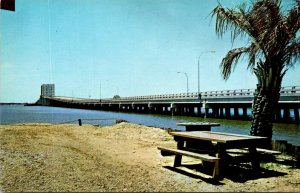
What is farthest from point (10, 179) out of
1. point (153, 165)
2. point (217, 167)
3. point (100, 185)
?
point (217, 167)

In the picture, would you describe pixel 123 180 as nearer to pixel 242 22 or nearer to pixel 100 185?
pixel 100 185

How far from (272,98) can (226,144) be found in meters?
3.41

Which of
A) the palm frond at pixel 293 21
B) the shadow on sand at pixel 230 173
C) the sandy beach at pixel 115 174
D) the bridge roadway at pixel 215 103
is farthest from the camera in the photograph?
the bridge roadway at pixel 215 103

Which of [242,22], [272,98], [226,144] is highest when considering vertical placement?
[242,22]

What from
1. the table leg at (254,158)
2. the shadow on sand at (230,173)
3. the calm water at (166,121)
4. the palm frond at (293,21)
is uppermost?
the palm frond at (293,21)

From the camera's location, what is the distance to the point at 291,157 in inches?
377

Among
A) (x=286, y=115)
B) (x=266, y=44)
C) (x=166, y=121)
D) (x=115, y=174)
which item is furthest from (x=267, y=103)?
(x=166, y=121)

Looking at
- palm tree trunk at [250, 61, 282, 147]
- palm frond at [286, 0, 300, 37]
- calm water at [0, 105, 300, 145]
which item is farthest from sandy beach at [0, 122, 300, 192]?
calm water at [0, 105, 300, 145]

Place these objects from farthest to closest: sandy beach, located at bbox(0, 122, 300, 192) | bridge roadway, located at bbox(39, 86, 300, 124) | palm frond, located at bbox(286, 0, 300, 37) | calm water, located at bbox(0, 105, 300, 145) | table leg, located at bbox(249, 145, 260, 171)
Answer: bridge roadway, located at bbox(39, 86, 300, 124)
calm water, located at bbox(0, 105, 300, 145)
palm frond, located at bbox(286, 0, 300, 37)
table leg, located at bbox(249, 145, 260, 171)
sandy beach, located at bbox(0, 122, 300, 192)

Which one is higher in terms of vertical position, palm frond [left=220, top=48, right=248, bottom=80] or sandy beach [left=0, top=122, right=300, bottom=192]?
palm frond [left=220, top=48, right=248, bottom=80]

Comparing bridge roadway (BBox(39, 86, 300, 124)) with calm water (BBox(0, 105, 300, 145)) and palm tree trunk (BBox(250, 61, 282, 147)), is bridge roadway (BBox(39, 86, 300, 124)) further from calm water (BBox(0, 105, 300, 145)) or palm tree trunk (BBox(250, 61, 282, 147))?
palm tree trunk (BBox(250, 61, 282, 147))

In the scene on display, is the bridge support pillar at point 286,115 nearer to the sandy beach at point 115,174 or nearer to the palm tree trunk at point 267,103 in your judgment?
the palm tree trunk at point 267,103

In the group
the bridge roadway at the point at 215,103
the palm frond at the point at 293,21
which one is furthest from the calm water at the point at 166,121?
the palm frond at the point at 293,21

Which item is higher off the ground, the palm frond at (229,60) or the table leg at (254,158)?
the palm frond at (229,60)
